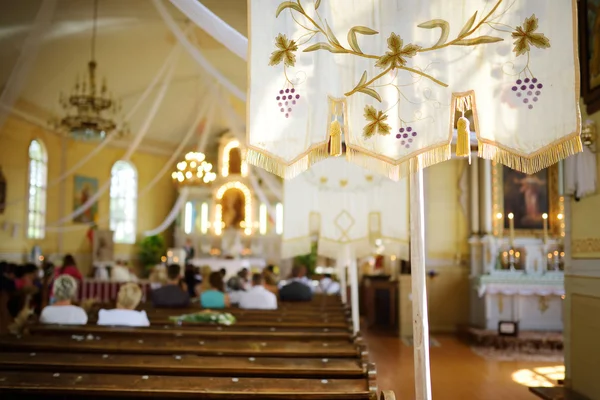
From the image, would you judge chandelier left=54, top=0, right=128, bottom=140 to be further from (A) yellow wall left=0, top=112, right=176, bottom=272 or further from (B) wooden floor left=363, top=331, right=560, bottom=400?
(B) wooden floor left=363, top=331, right=560, bottom=400

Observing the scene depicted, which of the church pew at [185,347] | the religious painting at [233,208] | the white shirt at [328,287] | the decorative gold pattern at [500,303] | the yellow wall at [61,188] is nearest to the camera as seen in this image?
the church pew at [185,347]

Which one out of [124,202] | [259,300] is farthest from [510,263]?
[124,202]

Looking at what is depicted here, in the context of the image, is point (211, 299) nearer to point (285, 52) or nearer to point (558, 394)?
point (558, 394)

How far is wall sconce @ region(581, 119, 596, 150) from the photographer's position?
5.24m

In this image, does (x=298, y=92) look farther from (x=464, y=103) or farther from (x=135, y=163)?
(x=135, y=163)

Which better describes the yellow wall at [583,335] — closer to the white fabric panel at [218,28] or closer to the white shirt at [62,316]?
the white fabric panel at [218,28]

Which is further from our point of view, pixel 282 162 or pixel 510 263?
pixel 510 263

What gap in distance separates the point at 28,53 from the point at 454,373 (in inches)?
275

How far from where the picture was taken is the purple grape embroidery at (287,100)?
2812 millimetres

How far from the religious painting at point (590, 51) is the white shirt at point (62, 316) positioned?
4839 mm

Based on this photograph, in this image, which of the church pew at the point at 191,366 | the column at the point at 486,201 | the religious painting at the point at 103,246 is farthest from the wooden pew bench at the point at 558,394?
the religious painting at the point at 103,246

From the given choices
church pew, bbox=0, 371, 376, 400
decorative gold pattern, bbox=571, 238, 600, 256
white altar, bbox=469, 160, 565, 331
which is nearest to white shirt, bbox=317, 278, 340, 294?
white altar, bbox=469, 160, 565, 331

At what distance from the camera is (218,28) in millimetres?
5652

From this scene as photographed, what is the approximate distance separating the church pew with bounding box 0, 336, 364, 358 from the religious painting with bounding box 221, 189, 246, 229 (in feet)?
52.3
